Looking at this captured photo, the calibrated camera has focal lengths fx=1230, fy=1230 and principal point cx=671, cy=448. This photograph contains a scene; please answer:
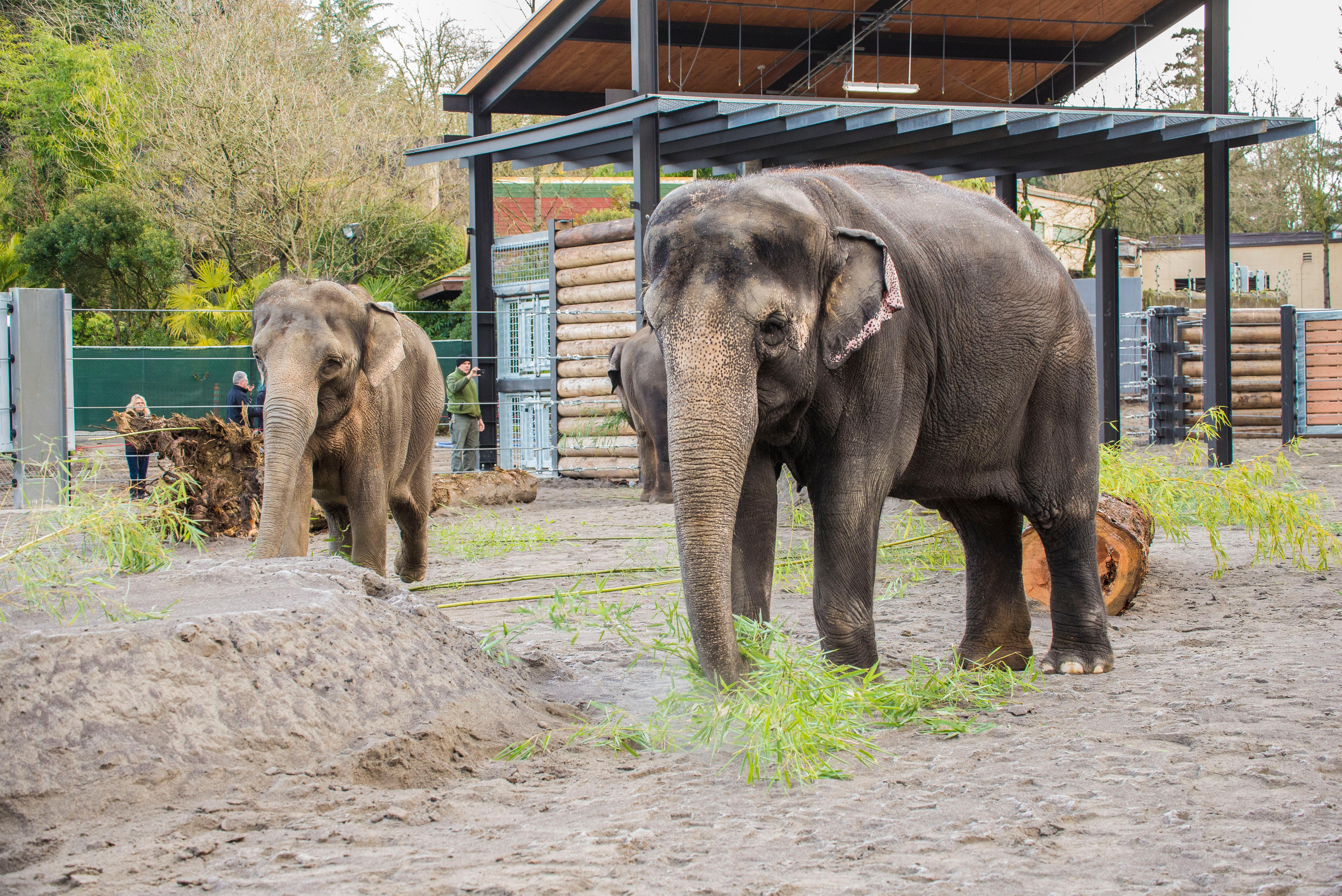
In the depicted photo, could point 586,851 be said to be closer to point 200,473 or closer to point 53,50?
point 200,473

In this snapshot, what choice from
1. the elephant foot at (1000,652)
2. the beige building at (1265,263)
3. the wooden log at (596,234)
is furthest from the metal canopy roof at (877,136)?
the beige building at (1265,263)

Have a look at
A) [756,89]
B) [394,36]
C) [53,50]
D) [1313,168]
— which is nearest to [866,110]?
[756,89]

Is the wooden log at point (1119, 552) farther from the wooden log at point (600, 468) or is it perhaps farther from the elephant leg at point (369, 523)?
the wooden log at point (600, 468)

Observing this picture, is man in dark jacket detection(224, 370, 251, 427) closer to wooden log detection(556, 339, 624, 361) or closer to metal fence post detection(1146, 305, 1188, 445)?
wooden log detection(556, 339, 624, 361)

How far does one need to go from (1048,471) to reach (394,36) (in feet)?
139

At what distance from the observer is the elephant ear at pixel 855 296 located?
4.46m

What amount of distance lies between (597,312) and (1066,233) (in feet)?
99.4

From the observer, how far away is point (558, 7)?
16125 millimetres

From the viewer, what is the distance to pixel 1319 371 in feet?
65.9

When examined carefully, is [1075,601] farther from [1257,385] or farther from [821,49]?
[1257,385]

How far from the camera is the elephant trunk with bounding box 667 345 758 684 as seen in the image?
13.5ft

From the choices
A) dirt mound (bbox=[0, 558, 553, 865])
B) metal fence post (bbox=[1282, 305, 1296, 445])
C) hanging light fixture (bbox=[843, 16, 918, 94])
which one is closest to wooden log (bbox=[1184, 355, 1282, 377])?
metal fence post (bbox=[1282, 305, 1296, 445])

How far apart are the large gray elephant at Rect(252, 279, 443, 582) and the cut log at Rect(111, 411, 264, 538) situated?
3524mm

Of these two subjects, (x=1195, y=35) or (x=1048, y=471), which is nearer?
(x=1048, y=471)
